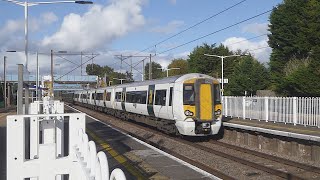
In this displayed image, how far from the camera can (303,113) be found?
1898 centimetres

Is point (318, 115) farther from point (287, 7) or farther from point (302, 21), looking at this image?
point (287, 7)

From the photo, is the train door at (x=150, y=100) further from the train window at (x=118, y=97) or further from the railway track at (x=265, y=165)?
the train window at (x=118, y=97)

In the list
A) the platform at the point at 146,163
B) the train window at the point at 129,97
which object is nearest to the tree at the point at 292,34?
the train window at the point at 129,97

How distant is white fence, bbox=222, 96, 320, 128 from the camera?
18500mm

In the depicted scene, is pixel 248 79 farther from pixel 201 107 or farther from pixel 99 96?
pixel 201 107

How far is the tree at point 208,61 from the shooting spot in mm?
74062

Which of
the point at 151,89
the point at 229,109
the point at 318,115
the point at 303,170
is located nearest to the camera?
the point at 303,170

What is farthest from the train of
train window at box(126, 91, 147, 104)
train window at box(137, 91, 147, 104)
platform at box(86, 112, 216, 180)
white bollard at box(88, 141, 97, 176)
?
white bollard at box(88, 141, 97, 176)

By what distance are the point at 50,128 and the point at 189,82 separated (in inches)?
458

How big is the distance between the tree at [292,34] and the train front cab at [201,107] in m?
23.3

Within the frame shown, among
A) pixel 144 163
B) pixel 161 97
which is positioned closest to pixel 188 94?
→ pixel 161 97

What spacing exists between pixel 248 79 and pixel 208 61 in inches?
660

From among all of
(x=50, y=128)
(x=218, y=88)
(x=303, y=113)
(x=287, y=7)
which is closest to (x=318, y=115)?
(x=303, y=113)

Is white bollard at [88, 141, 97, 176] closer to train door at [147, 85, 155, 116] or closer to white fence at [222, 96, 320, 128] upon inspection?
white fence at [222, 96, 320, 128]
